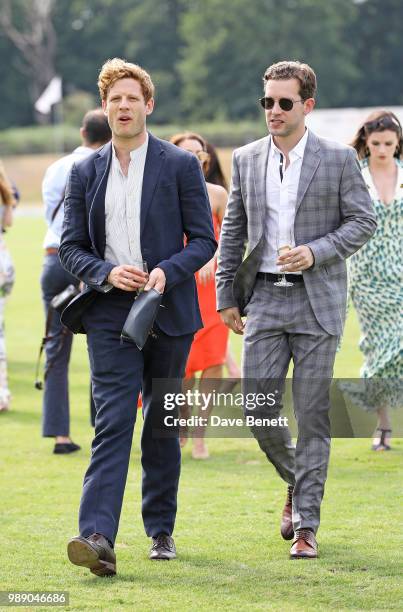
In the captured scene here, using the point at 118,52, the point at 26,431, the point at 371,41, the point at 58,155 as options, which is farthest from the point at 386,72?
the point at 26,431

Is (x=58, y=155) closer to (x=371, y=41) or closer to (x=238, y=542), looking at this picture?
(x=371, y=41)

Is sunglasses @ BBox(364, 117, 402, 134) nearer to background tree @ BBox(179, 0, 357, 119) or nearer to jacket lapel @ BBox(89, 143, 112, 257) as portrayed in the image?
jacket lapel @ BBox(89, 143, 112, 257)

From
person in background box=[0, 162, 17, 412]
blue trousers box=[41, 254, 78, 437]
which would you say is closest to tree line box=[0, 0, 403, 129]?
person in background box=[0, 162, 17, 412]

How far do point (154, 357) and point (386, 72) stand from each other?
297ft

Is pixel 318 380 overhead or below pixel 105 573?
overhead

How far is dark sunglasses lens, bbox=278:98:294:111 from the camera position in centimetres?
595

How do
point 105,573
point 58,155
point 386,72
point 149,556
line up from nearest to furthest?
1. point 105,573
2. point 149,556
3. point 58,155
4. point 386,72

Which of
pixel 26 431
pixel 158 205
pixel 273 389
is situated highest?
pixel 158 205

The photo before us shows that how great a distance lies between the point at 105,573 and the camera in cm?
567

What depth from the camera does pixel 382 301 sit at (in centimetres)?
895

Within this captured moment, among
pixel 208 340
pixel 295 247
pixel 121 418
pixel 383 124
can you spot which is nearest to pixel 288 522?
pixel 121 418

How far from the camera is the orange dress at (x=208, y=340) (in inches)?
347

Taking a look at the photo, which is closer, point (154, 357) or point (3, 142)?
point (154, 357)

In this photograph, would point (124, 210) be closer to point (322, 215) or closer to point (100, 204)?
point (100, 204)
